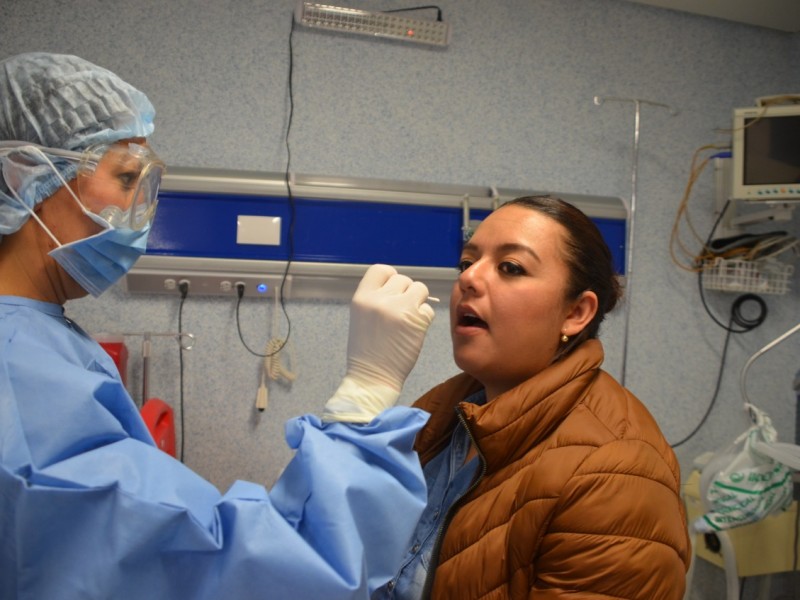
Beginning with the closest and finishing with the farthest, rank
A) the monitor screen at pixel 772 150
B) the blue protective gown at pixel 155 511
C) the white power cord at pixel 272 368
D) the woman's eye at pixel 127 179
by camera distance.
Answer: the blue protective gown at pixel 155 511 < the woman's eye at pixel 127 179 < the white power cord at pixel 272 368 < the monitor screen at pixel 772 150

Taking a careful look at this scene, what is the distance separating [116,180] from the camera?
1.11 metres

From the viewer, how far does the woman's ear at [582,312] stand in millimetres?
1369

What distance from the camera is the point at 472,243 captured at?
4.70ft

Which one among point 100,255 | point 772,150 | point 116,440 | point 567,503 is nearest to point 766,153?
point 772,150

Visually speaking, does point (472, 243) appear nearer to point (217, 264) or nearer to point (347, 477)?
point (347, 477)

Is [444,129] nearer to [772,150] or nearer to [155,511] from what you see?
[772,150]

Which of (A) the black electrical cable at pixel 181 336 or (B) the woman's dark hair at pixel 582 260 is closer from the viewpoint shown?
(B) the woman's dark hair at pixel 582 260

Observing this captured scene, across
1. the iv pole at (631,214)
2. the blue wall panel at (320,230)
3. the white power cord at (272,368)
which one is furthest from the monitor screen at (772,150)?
the white power cord at (272,368)

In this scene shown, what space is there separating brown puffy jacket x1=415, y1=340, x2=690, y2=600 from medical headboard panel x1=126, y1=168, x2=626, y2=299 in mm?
1285

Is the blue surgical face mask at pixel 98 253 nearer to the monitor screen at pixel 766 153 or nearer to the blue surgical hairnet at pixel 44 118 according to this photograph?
the blue surgical hairnet at pixel 44 118

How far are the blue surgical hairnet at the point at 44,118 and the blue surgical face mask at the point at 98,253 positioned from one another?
2 cm

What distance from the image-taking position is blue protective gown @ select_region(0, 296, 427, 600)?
792 mm

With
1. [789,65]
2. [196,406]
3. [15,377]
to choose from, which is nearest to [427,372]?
[196,406]

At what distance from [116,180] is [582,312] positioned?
972 millimetres
